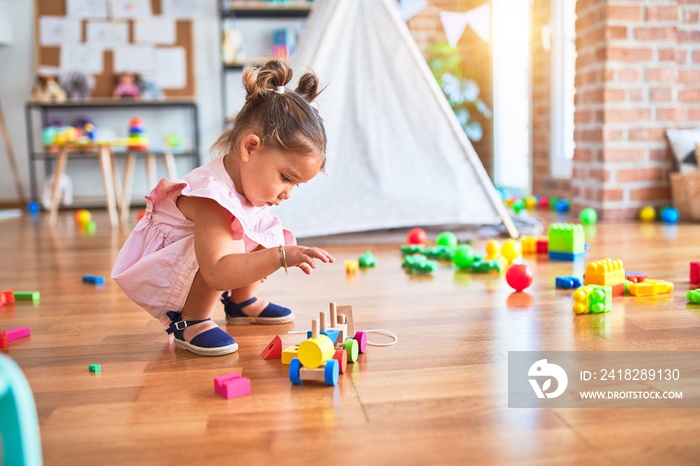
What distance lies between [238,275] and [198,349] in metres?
0.16

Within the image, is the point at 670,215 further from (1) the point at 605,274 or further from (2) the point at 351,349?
(2) the point at 351,349

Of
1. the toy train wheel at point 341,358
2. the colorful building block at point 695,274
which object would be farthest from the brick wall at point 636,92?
the toy train wheel at point 341,358

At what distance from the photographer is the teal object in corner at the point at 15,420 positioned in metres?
0.52

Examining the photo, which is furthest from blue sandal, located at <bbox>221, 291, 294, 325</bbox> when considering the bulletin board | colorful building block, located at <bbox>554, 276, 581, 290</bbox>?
the bulletin board

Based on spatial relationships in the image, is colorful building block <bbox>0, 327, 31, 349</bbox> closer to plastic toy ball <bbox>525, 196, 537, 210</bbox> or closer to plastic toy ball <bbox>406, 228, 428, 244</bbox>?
plastic toy ball <bbox>406, 228, 428, 244</bbox>

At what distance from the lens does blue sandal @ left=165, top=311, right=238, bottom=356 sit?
123 centimetres

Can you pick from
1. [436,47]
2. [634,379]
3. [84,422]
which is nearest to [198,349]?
[84,422]

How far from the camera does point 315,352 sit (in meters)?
1.05

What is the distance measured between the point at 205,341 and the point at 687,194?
2477 millimetres

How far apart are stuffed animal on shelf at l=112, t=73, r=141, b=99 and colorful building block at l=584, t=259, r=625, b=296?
3.84m

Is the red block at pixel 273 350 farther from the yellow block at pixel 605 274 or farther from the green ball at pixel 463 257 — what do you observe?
the green ball at pixel 463 257

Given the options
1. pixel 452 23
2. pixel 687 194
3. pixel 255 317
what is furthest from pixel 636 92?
pixel 255 317

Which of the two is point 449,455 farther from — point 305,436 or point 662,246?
point 662,246

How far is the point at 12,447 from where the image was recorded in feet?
1.75
